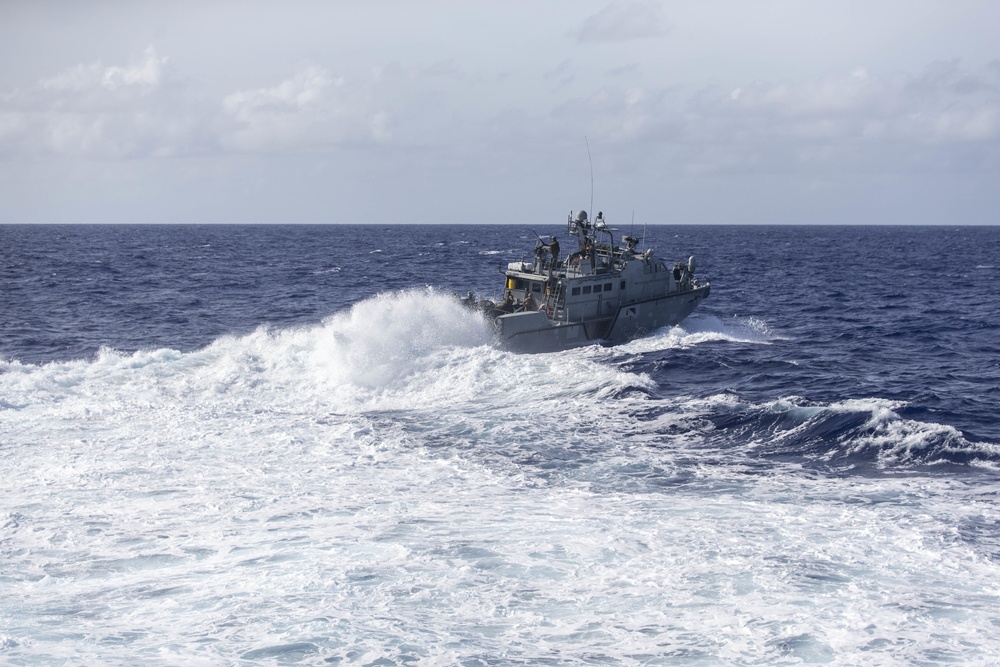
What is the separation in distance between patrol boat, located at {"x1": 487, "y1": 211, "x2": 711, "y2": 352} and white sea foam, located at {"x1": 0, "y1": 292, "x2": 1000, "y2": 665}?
20.6 ft

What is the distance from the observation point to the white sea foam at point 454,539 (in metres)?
11.5

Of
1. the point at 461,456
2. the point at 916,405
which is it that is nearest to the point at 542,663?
the point at 461,456

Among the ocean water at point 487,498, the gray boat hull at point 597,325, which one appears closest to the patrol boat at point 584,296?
the gray boat hull at point 597,325

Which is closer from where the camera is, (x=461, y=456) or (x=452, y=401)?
(x=461, y=456)

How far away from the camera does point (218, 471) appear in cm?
1852

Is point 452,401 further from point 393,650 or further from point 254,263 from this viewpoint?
point 254,263

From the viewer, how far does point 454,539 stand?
1482 centimetres

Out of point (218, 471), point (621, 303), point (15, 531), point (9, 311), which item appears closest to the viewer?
point (15, 531)

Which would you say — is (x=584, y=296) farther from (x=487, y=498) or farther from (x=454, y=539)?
(x=454, y=539)

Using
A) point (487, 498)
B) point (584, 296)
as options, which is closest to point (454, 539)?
point (487, 498)

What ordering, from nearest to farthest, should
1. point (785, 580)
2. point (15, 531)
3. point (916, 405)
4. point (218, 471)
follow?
point (785, 580) < point (15, 531) < point (218, 471) < point (916, 405)

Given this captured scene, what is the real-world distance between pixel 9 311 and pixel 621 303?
31086 millimetres

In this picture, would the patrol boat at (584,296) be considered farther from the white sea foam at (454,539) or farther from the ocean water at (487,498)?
the white sea foam at (454,539)

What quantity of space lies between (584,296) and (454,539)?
1929cm
